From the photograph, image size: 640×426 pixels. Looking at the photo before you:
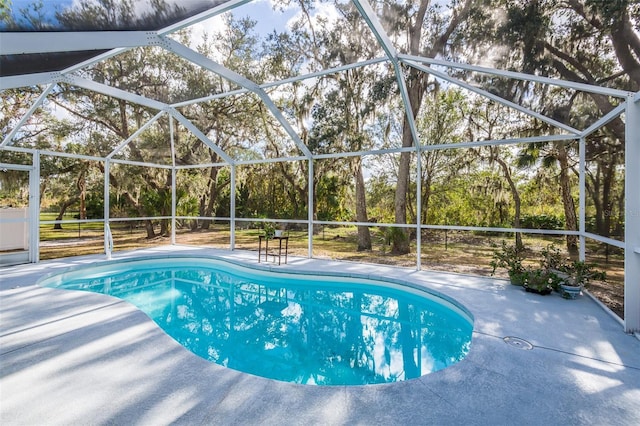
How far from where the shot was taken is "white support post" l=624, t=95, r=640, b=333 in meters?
3.20

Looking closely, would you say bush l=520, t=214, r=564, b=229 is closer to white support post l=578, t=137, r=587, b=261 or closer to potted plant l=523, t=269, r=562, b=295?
white support post l=578, t=137, r=587, b=261

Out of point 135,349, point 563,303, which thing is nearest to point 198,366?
point 135,349

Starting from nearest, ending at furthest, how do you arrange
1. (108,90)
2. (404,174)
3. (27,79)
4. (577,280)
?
(27,79)
(577,280)
(108,90)
(404,174)

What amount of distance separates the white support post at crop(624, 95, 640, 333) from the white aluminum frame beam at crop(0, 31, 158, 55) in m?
5.42

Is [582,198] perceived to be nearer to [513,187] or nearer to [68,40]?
[513,187]

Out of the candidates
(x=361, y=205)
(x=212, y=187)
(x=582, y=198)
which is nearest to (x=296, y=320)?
(x=582, y=198)

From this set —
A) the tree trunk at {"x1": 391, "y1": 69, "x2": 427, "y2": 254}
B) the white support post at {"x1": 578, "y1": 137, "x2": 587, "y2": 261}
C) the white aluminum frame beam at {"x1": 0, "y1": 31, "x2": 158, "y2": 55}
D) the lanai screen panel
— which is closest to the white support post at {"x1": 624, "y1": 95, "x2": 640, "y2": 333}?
the white support post at {"x1": 578, "y1": 137, "x2": 587, "y2": 261}

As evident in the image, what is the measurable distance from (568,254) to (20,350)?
11.3m

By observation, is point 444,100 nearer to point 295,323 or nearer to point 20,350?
point 295,323

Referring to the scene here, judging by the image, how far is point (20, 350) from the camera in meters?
2.72

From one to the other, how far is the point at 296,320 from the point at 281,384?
241cm

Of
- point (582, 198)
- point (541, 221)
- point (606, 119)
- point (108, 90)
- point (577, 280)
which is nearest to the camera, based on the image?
Answer: point (606, 119)

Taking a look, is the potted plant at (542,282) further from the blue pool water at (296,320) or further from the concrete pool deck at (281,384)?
the blue pool water at (296,320)

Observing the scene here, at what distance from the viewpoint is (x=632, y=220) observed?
325 cm
